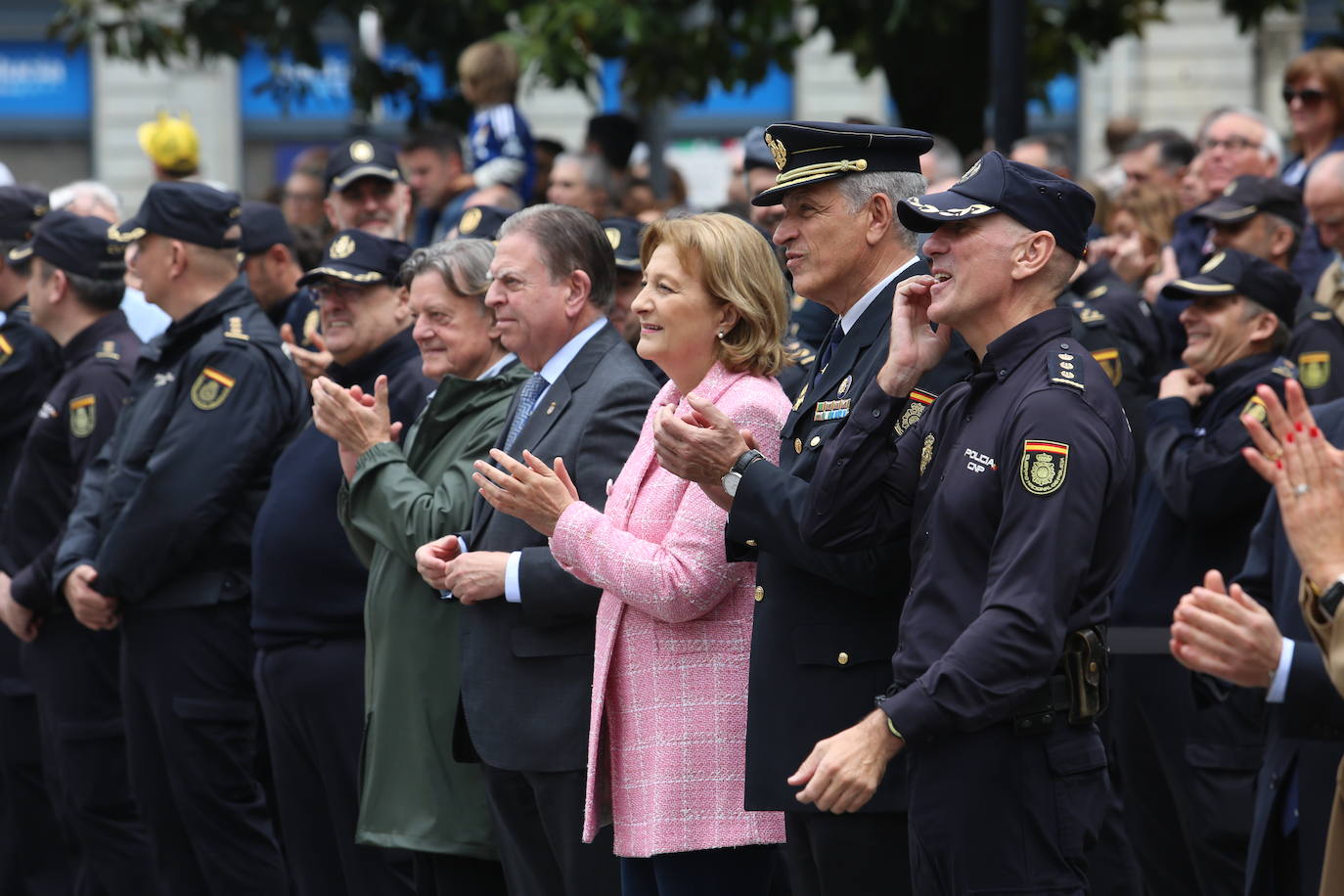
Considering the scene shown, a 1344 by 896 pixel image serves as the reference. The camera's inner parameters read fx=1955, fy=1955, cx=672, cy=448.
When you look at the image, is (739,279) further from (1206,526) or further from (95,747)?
(95,747)

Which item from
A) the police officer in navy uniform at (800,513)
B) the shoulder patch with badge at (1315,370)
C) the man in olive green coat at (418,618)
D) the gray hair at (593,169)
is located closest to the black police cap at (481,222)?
the man in olive green coat at (418,618)

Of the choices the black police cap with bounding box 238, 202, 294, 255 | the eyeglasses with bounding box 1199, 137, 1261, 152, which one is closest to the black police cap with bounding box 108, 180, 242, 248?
the black police cap with bounding box 238, 202, 294, 255

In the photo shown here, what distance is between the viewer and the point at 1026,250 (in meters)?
3.77

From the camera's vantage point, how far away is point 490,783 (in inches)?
200

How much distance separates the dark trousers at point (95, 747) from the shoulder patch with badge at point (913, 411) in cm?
388

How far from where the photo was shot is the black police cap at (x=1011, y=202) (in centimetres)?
374

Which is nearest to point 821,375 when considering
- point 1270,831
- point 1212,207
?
point 1270,831

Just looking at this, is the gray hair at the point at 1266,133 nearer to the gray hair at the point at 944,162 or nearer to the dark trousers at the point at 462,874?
the gray hair at the point at 944,162

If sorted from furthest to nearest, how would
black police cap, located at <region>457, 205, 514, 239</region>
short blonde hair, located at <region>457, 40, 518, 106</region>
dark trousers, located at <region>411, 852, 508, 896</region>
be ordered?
1. short blonde hair, located at <region>457, 40, 518, 106</region>
2. black police cap, located at <region>457, 205, 514, 239</region>
3. dark trousers, located at <region>411, 852, 508, 896</region>

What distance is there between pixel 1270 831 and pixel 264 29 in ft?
32.7

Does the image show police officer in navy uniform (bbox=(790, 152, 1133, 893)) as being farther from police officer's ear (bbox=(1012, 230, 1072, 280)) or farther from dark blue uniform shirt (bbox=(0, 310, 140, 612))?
dark blue uniform shirt (bbox=(0, 310, 140, 612))

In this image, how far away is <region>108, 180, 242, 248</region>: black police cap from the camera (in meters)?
6.67

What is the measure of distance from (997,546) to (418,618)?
2.27m

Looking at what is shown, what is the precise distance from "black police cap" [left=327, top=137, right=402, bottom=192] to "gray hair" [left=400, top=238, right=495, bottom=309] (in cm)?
248
